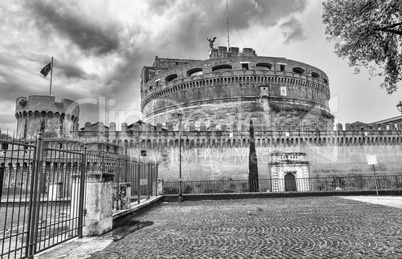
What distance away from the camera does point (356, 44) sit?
10.7 m

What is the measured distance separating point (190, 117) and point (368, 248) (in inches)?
1334

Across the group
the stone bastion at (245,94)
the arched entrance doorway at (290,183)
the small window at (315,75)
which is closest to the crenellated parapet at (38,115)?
the stone bastion at (245,94)

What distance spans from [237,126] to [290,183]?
12167mm

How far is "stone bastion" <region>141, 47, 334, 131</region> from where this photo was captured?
3731 cm

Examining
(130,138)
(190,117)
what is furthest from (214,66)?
(130,138)

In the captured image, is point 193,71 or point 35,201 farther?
point 193,71

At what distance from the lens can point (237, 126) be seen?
1406 inches

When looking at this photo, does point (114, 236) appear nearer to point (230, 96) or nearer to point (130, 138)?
point (130, 138)

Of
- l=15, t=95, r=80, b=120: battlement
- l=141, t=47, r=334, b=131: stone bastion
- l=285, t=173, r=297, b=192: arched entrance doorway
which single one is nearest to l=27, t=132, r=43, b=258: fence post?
l=285, t=173, r=297, b=192: arched entrance doorway

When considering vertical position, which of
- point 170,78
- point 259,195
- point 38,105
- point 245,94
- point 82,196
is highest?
point 170,78

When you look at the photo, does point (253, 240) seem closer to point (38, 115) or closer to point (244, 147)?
point (244, 147)

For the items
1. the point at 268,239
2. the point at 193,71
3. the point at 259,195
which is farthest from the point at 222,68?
the point at 268,239

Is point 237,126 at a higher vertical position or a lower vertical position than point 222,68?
lower

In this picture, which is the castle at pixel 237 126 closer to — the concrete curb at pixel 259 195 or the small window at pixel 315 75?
the small window at pixel 315 75
